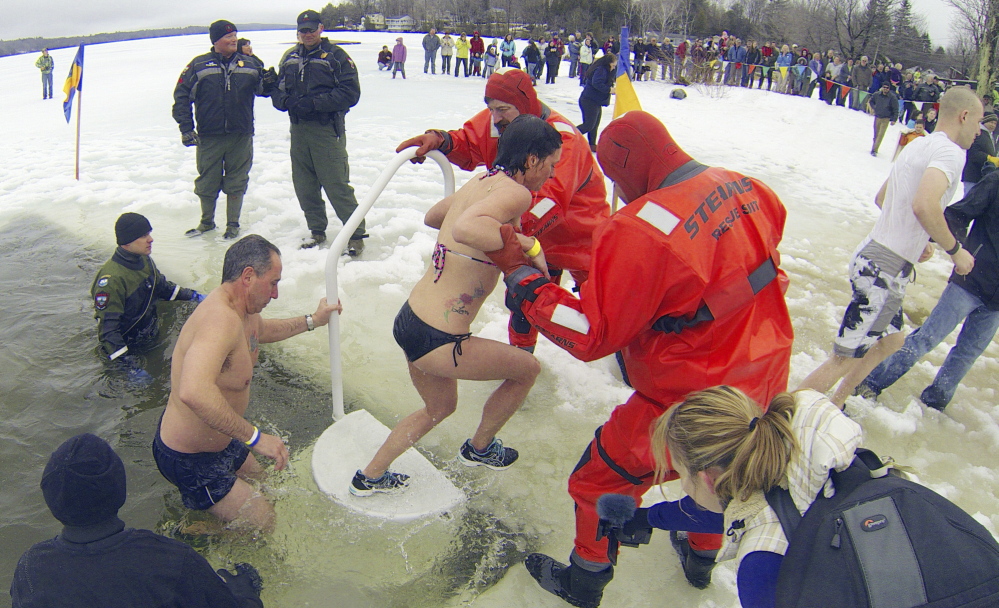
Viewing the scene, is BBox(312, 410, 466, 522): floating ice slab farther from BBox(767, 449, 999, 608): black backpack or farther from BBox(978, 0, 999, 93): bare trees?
BBox(978, 0, 999, 93): bare trees

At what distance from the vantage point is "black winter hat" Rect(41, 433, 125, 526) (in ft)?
5.16

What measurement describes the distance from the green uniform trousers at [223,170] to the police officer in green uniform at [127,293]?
6.39ft

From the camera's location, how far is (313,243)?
5.83 meters

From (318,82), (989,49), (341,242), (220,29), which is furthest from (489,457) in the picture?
(989,49)

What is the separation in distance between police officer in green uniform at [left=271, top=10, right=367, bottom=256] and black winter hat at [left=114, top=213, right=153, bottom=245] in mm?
1860

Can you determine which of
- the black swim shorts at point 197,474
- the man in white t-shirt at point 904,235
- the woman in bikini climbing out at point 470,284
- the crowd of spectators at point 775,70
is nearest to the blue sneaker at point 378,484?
the woman in bikini climbing out at point 470,284

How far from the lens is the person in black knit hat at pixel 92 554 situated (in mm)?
1574

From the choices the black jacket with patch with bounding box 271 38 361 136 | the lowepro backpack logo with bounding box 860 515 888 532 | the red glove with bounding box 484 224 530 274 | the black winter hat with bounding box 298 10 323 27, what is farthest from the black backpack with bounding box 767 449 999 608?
the black winter hat with bounding box 298 10 323 27

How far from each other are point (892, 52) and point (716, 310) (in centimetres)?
4579

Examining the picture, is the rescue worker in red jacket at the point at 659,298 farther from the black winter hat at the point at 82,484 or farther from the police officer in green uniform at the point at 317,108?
the police officer in green uniform at the point at 317,108

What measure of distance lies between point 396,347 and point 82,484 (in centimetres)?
286

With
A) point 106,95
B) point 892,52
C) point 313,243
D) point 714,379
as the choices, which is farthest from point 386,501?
point 892,52

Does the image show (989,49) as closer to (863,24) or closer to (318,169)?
(863,24)

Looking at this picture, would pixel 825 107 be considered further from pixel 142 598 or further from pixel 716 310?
pixel 142 598
